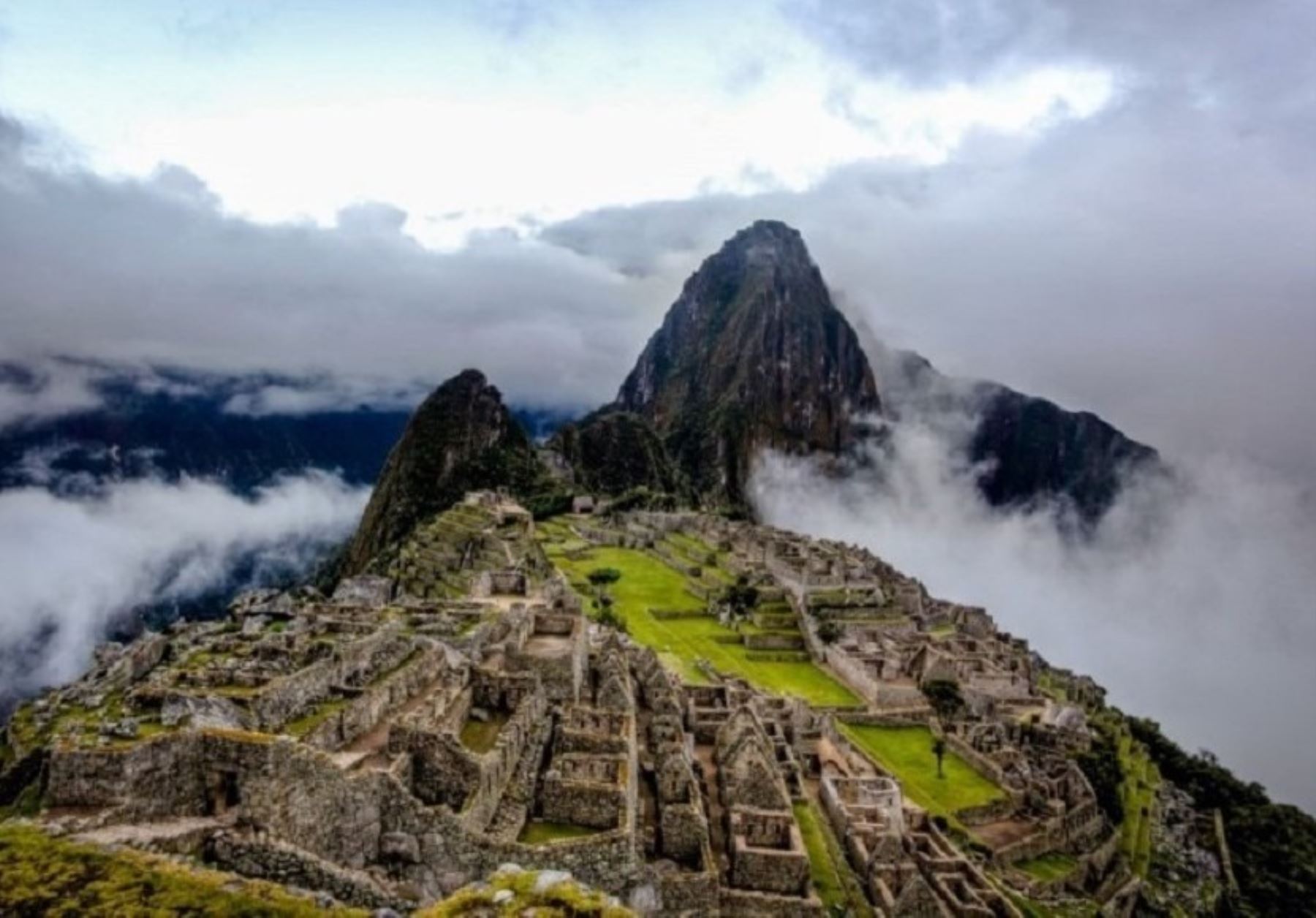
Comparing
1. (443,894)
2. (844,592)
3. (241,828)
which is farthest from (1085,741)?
(241,828)

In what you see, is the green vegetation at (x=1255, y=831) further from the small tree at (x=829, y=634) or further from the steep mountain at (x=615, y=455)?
the steep mountain at (x=615, y=455)

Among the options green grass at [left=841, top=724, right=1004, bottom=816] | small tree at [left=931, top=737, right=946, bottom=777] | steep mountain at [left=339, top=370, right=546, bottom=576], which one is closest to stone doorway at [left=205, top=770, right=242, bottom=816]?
green grass at [left=841, top=724, right=1004, bottom=816]

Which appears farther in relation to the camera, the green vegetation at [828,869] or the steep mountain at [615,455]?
the steep mountain at [615,455]

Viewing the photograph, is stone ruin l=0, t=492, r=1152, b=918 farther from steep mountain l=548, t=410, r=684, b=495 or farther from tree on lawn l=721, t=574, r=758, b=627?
steep mountain l=548, t=410, r=684, b=495

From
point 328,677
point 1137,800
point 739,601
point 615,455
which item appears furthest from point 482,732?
point 615,455

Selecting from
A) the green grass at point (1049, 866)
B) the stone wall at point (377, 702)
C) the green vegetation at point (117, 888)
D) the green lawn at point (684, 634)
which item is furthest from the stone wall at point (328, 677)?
the green grass at point (1049, 866)
